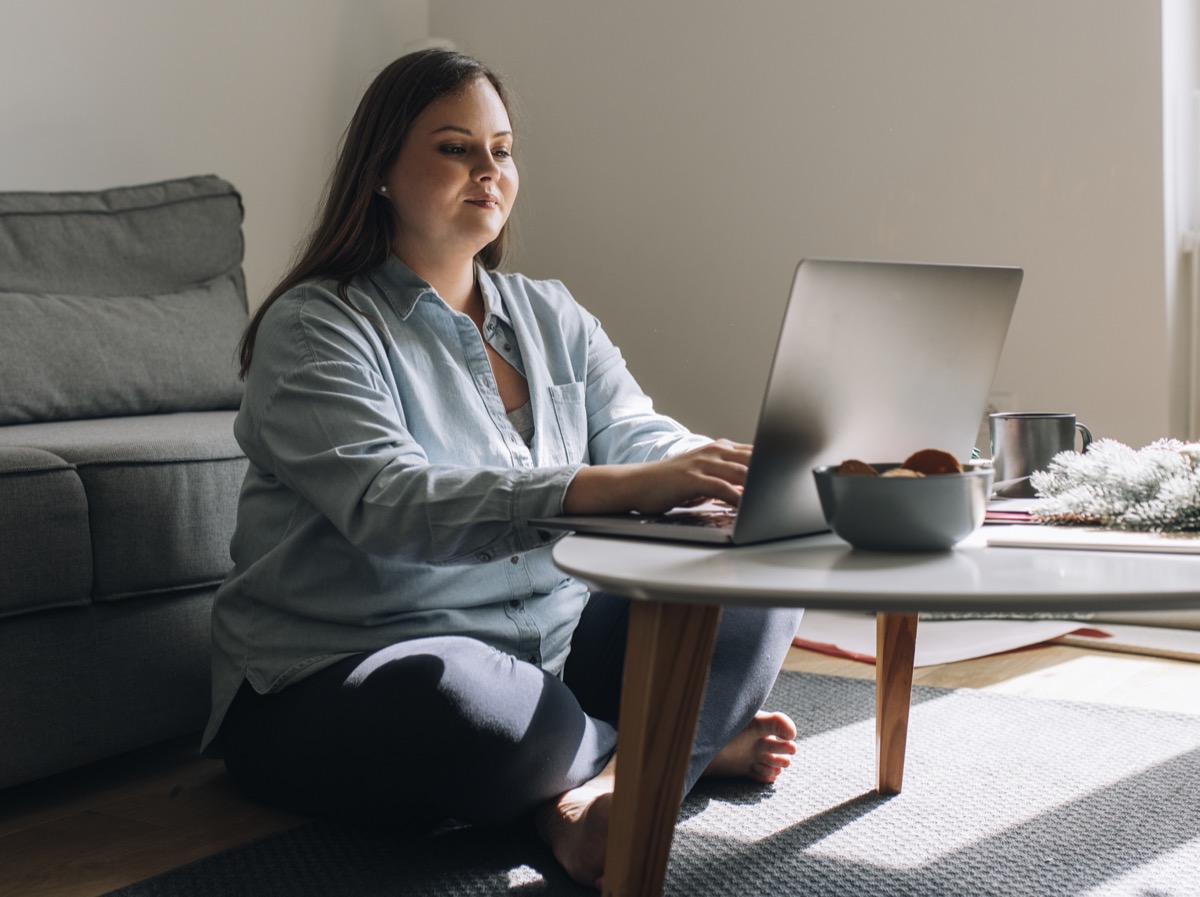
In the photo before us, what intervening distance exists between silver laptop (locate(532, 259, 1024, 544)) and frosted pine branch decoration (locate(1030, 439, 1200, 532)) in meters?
0.09

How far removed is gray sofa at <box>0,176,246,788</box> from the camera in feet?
4.55

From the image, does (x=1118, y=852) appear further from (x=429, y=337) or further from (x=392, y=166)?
(x=392, y=166)

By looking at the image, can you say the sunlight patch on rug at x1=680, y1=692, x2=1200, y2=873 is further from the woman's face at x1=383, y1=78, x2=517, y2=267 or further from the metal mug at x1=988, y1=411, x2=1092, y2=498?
the woman's face at x1=383, y1=78, x2=517, y2=267

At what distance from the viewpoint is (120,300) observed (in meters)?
2.04

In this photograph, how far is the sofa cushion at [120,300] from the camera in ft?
6.11

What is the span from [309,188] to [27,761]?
1.74 m

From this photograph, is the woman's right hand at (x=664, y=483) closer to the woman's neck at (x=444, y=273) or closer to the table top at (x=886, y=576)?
the table top at (x=886, y=576)

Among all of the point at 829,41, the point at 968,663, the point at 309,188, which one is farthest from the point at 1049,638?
the point at 309,188

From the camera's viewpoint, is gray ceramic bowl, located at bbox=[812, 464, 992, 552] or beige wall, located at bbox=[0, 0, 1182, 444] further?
beige wall, located at bbox=[0, 0, 1182, 444]

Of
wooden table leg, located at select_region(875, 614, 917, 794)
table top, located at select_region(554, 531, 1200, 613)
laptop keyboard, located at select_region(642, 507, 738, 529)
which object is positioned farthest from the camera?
wooden table leg, located at select_region(875, 614, 917, 794)

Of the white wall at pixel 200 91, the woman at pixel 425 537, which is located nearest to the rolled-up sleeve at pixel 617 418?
the woman at pixel 425 537

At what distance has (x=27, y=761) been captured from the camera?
4.55 ft

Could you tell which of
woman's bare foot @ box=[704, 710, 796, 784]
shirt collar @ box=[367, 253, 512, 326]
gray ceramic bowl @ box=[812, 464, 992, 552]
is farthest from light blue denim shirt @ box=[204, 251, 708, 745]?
gray ceramic bowl @ box=[812, 464, 992, 552]

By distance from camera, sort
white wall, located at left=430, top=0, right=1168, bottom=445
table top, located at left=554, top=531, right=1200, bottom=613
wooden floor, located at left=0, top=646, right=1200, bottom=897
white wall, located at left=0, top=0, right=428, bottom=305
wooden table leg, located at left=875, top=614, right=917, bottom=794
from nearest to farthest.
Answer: table top, located at left=554, top=531, right=1200, bottom=613, wooden floor, located at left=0, top=646, right=1200, bottom=897, wooden table leg, located at left=875, top=614, right=917, bottom=794, white wall, located at left=430, top=0, right=1168, bottom=445, white wall, located at left=0, top=0, right=428, bottom=305
